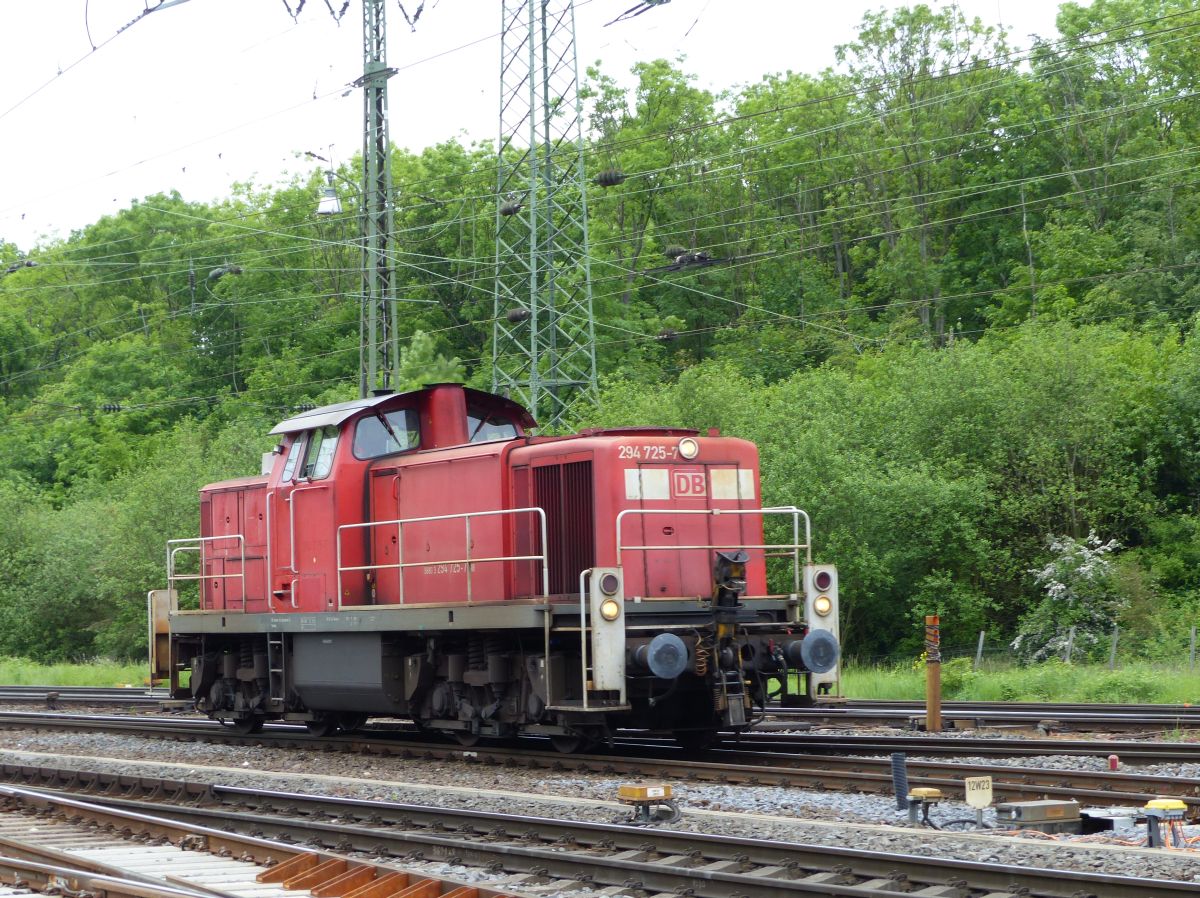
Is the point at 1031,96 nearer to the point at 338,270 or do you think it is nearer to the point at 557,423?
the point at 338,270

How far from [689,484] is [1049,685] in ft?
26.7

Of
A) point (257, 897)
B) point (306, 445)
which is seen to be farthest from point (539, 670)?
point (257, 897)

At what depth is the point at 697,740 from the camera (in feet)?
43.9

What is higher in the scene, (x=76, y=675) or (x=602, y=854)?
(x=602, y=854)

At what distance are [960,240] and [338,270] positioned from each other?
66.5ft

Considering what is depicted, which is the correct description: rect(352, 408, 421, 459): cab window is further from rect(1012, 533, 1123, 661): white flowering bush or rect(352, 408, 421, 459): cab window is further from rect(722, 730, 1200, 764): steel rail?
rect(1012, 533, 1123, 661): white flowering bush

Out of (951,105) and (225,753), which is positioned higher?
(951,105)

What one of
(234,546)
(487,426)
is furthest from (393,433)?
(234,546)

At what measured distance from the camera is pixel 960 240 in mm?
46219

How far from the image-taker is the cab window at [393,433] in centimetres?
1451

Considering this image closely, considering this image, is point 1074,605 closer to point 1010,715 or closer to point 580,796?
point 1010,715

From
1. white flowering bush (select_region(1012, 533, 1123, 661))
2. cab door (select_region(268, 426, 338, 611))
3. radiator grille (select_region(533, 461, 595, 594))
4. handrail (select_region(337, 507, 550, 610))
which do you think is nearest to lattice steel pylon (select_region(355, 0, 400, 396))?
cab door (select_region(268, 426, 338, 611))

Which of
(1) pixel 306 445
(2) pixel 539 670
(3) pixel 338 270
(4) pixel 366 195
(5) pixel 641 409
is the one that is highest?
(3) pixel 338 270

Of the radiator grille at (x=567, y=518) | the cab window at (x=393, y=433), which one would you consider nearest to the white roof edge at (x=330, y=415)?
the cab window at (x=393, y=433)
